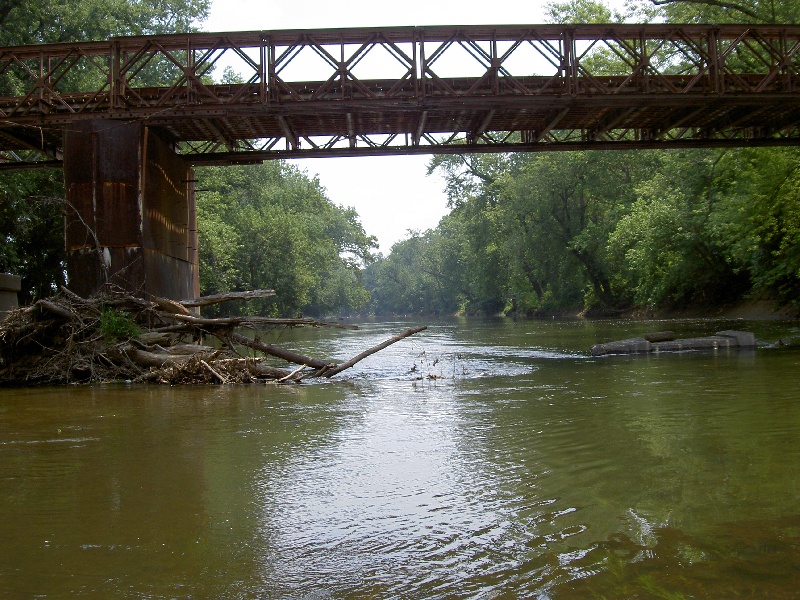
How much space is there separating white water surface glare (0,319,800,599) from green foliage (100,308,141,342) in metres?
4.70

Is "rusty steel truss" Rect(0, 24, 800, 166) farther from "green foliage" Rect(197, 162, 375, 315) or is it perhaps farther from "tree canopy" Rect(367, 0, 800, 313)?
"green foliage" Rect(197, 162, 375, 315)

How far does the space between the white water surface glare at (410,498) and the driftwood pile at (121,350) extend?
3.52 m

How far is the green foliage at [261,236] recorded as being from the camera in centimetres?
4409

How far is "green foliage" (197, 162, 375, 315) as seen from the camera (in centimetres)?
4409

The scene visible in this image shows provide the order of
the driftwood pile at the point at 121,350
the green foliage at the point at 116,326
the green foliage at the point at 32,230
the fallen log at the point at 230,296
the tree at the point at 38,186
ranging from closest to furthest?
the driftwood pile at the point at 121,350 < the green foliage at the point at 116,326 < the fallen log at the point at 230,296 < the green foliage at the point at 32,230 < the tree at the point at 38,186

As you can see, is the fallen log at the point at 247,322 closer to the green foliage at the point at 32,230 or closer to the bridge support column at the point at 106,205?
the bridge support column at the point at 106,205

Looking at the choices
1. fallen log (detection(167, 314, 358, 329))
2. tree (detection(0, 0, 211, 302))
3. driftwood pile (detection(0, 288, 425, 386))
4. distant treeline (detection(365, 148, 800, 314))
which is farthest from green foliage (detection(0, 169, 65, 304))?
distant treeline (detection(365, 148, 800, 314))

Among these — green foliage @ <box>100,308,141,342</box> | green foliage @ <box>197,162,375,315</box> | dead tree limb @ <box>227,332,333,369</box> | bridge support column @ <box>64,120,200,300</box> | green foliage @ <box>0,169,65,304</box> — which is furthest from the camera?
green foliage @ <box>197,162,375,315</box>

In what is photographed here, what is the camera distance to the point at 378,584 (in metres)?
3.71

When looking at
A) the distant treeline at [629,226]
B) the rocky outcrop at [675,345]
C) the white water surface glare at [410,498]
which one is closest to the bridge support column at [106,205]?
the white water surface glare at [410,498]

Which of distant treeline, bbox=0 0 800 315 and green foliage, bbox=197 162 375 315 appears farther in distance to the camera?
green foliage, bbox=197 162 375 315

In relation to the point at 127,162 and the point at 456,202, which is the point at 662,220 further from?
the point at 456,202

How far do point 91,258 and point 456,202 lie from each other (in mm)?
55331

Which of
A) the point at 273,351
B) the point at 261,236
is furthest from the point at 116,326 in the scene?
the point at 261,236
